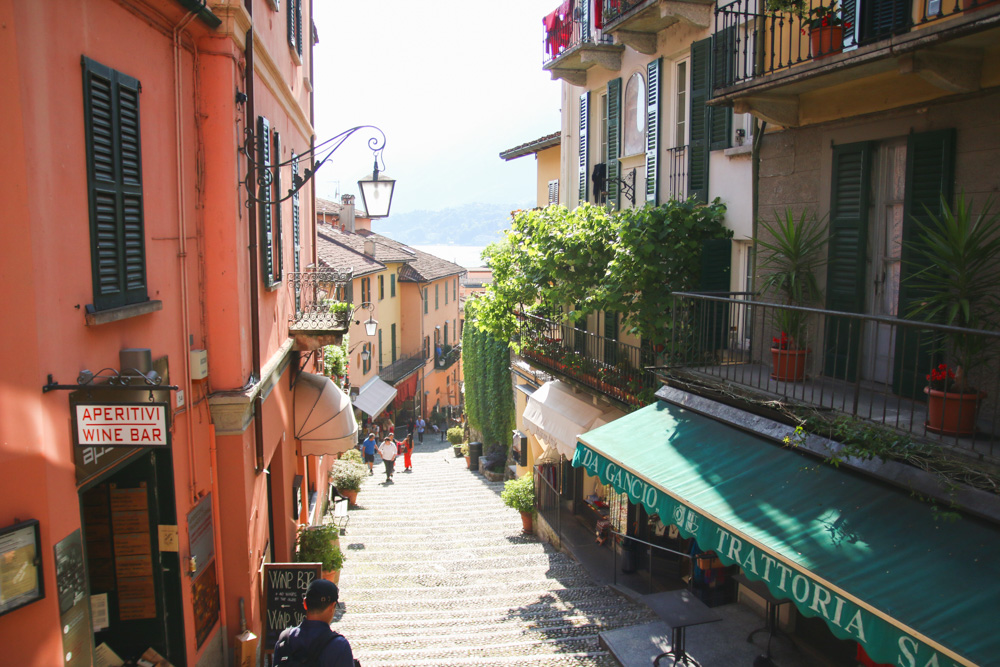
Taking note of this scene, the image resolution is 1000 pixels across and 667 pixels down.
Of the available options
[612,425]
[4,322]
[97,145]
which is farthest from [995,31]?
[4,322]

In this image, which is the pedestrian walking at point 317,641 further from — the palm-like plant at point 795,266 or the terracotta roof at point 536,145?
the terracotta roof at point 536,145

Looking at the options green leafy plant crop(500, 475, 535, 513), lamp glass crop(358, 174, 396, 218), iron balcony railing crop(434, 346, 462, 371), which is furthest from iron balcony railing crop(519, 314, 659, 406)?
iron balcony railing crop(434, 346, 462, 371)

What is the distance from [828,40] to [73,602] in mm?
8103

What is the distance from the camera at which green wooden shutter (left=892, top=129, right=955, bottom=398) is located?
6.72 meters

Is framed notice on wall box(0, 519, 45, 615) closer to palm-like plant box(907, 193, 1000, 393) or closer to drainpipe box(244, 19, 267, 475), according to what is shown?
drainpipe box(244, 19, 267, 475)

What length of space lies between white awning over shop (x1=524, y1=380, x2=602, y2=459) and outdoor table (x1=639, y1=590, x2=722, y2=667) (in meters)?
4.60

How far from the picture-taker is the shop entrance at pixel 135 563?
19.5ft

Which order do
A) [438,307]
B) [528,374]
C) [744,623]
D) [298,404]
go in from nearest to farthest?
[744,623], [298,404], [528,374], [438,307]

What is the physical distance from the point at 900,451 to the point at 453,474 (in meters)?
21.5

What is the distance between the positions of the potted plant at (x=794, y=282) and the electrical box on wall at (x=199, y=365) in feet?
19.2

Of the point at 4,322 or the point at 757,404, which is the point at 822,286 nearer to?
the point at 757,404

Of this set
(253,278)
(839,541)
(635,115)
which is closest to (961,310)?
(839,541)

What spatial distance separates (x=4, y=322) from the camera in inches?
151

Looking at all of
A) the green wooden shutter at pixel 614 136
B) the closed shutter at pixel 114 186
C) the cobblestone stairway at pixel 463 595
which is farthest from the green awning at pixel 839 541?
the green wooden shutter at pixel 614 136
